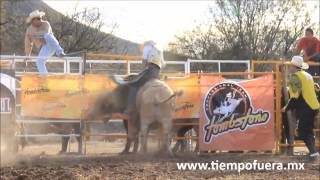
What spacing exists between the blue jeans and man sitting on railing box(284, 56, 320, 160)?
479 cm

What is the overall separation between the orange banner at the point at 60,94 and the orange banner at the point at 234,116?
0.40 metres

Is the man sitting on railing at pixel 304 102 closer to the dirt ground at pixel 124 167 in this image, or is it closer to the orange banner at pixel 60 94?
the dirt ground at pixel 124 167

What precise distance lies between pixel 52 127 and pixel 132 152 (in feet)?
5.60

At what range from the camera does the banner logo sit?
12.3m

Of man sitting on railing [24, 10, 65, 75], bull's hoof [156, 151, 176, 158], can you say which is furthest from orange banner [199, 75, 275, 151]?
man sitting on railing [24, 10, 65, 75]

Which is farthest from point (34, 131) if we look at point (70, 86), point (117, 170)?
point (117, 170)

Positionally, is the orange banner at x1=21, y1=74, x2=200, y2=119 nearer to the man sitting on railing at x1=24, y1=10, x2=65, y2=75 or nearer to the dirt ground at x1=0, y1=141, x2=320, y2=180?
the man sitting on railing at x1=24, y1=10, x2=65, y2=75

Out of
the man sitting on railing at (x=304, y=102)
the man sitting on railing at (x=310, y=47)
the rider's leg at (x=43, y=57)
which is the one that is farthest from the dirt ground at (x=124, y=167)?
the man sitting on railing at (x=310, y=47)

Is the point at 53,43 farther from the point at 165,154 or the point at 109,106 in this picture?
the point at 165,154

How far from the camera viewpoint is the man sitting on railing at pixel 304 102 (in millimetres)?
11703

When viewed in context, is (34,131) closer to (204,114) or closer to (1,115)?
(1,115)

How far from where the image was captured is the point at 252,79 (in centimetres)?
1270

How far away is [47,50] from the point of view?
12805 millimetres

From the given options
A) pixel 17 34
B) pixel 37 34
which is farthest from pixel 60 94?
pixel 17 34
